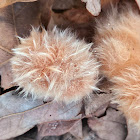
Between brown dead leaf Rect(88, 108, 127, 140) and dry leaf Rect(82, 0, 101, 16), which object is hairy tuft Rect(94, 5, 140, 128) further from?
brown dead leaf Rect(88, 108, 127, 140)

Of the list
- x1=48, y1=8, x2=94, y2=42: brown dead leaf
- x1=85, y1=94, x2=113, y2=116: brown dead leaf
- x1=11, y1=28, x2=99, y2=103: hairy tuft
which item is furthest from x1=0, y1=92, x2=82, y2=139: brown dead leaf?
x1=48, y1=8, x2=94, y2=42: brown dead leaf

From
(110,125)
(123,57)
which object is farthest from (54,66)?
(110,125)

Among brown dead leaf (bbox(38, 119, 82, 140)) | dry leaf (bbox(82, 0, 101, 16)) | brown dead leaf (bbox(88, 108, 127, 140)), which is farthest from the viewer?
brown dead leaf (bbox(88, 108, 127, 140))

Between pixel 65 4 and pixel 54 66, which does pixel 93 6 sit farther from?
pixel 54 66

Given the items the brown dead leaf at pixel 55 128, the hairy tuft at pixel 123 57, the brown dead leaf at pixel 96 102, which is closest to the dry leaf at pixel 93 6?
the hairy tuft at pixel 123 57

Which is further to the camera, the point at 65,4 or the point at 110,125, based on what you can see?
the point at 110,125

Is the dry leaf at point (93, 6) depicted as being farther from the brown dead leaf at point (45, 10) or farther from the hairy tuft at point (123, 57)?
the brown dead leaf at point (45, 10)
